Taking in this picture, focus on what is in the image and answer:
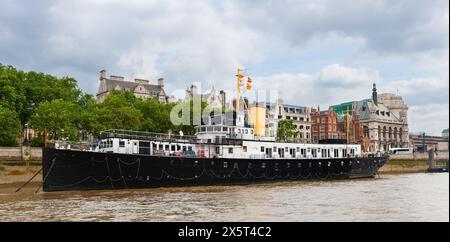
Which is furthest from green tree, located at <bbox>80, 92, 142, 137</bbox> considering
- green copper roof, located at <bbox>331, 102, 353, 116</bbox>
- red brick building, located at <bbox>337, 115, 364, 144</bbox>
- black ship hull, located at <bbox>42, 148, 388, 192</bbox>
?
green copper roof, located at <bbox>331, 102, 353, 116</bbox>

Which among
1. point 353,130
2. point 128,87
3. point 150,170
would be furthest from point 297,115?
point 150,170

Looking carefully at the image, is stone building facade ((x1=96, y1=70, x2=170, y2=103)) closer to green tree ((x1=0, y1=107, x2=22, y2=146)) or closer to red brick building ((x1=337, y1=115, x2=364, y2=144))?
green tree ((x1=0, y1=107, x2=22, y2=146))

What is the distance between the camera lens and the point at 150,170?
132 feet

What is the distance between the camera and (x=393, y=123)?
145875 mm

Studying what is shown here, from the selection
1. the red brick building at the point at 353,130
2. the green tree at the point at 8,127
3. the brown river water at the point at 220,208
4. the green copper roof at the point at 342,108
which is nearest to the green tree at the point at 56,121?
the green tree at the point at 8,127

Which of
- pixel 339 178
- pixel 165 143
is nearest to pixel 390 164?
pixel 339 178

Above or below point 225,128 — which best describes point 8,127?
above

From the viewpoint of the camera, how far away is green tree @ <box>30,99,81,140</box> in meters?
57.8

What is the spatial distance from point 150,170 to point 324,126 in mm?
92497

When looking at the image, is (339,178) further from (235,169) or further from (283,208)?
(283,208)

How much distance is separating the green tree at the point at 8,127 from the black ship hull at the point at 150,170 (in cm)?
2167

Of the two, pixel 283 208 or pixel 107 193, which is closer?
pixel 283 208

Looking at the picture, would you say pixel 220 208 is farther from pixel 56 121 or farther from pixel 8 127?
pixel 8 127
